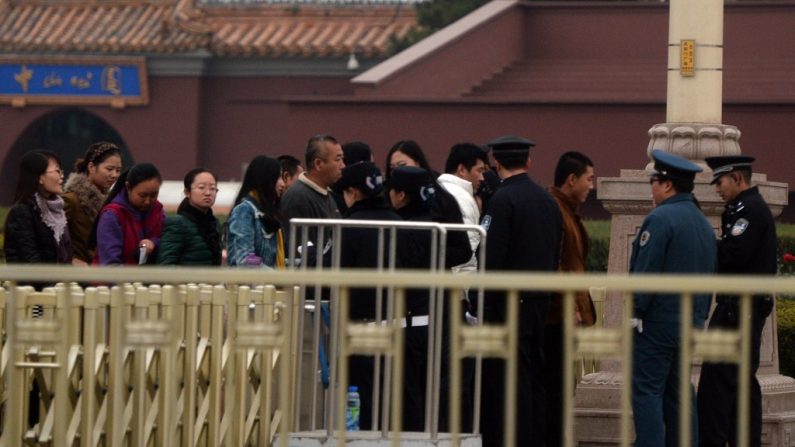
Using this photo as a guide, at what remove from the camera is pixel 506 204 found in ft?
27.2

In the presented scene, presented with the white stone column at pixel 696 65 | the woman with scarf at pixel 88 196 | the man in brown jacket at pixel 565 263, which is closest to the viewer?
the man in brown jacket at pixel 565 263

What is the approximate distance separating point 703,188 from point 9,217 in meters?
3.51

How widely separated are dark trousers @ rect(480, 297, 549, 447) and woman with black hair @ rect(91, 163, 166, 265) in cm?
183

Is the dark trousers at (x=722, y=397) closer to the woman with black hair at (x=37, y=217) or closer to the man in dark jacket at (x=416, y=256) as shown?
the man in dark jacket at (x=416, y=256)

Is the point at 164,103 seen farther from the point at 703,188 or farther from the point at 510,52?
the point at 703,188

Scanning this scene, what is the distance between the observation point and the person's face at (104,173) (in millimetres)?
9578

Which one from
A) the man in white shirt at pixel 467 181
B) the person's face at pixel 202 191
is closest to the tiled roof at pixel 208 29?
the man in white shirt at pixel 467 181

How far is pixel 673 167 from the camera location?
25.8 ft

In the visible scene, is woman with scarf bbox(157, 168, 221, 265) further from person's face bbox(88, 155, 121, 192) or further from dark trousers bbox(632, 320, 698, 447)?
dark trousers bbox(632, 320, 698, 447)

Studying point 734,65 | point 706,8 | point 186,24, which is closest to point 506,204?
point 706,8

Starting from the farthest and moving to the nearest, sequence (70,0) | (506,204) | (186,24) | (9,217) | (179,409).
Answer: (70,0)
(186,24)
(9,217)
(506,204)
(179,409)

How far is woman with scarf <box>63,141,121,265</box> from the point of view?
9570 millimetres

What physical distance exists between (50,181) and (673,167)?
3089mm

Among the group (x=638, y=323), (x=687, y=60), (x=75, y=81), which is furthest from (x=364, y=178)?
(x=75, y=81)
